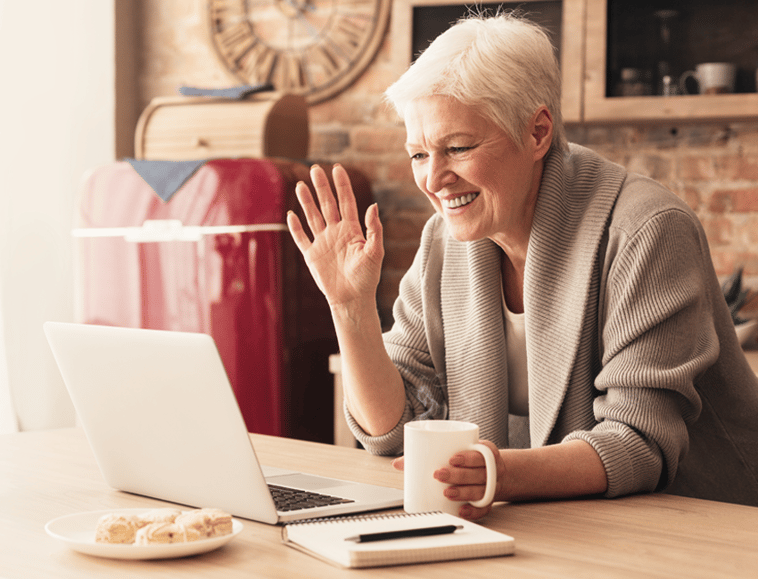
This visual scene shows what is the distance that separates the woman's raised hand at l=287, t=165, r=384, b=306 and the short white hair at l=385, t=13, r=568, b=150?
179mm

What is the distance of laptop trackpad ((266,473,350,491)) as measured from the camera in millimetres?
1074

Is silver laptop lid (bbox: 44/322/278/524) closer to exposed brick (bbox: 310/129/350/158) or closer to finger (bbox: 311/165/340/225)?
finger (bbox: 311/165/340/225)

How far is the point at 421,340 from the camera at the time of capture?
1.51 meters

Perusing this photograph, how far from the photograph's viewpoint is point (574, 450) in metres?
1.10

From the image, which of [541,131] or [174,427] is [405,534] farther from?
[541,131]

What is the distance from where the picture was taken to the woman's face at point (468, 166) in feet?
4.29

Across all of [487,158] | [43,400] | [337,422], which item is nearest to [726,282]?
[337,422]

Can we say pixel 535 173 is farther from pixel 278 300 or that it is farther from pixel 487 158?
pixel 278 300

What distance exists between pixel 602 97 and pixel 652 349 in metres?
1.42

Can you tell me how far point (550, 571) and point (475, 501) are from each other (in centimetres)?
18

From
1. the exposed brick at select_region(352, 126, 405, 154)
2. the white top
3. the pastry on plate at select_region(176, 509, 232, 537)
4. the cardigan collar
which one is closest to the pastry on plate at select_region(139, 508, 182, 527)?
the pastry on plate at select_region(176, 509, 232, 537)

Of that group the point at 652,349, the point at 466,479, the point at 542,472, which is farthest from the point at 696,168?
the point at 466,479

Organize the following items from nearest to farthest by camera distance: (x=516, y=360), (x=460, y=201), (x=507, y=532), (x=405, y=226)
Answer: (x=507, y=532), (x=460, y=201), (x=516, y=360), (x=405, y=226)

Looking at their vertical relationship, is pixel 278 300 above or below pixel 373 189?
below
